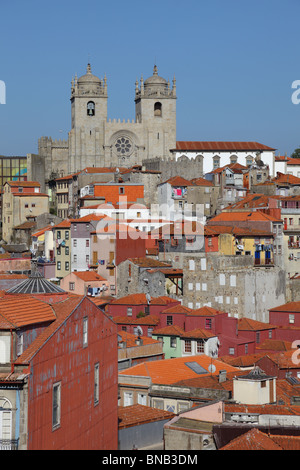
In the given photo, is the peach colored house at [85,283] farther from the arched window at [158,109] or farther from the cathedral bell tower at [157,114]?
the arched window at [158,109]

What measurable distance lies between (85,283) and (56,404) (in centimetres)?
4603

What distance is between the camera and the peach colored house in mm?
70562

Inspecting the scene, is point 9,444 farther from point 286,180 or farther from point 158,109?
point 158,109

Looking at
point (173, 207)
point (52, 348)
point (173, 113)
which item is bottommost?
point (52, 348)

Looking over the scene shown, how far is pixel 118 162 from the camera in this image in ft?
375

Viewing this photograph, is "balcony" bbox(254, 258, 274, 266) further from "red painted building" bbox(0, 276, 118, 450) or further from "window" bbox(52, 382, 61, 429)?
"window" bbox(52, 382, 61, 429)

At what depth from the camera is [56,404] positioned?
25.1 m

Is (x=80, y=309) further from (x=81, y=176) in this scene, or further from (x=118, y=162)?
(x=118, y=162)

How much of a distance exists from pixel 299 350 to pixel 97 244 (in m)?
26.3

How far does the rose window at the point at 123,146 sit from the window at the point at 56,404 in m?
90.4

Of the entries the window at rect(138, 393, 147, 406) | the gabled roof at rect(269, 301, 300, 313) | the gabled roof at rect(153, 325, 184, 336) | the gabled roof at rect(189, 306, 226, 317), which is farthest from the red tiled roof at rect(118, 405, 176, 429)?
the gabled roof at rect(269, 301, 300, 313)

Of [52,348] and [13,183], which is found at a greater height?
[13,183]

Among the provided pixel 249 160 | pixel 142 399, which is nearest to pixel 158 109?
pixel 249 160

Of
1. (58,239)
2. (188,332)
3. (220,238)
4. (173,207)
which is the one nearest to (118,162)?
(173,207)
